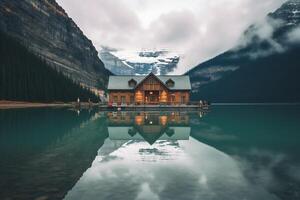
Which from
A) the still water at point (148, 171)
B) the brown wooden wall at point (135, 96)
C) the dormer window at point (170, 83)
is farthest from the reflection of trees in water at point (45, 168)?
the dormer window at point (170, 83)

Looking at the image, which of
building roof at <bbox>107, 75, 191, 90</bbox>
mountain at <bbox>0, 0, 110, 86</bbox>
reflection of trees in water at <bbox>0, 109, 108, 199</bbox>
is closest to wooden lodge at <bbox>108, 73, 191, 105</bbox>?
building roof at <bbox>107, 75, 191, 90</bbox>

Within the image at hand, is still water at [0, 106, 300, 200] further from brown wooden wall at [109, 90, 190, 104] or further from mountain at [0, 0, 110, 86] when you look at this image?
mountain at [0, 0, 110, 86]

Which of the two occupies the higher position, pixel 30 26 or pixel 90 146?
pixel 30 26

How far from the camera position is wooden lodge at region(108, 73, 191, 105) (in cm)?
8644

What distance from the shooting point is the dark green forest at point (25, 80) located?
307 ft

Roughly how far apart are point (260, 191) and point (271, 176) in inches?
86.2

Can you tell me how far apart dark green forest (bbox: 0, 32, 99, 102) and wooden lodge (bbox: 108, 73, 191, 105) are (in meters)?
29.3

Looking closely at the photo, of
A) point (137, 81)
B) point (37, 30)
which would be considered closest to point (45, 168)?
point (137, 81)

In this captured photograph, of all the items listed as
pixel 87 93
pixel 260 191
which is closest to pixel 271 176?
pixel 260 191

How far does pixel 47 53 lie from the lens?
6821 inches

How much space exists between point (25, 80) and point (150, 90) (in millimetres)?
43363

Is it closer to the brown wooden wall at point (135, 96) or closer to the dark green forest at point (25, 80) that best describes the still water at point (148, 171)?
the brown wooden wall at point (135, 96)

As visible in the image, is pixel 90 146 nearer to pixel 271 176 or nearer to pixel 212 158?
pixel 212 158

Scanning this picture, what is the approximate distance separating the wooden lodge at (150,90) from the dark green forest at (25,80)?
29.3 m
